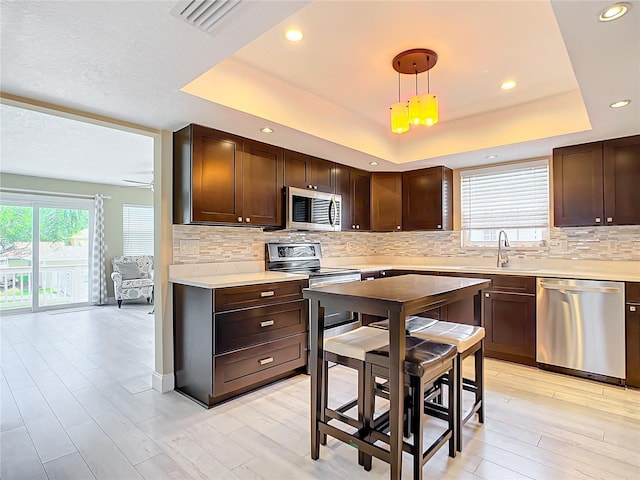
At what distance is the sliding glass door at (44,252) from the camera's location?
603 centimetres

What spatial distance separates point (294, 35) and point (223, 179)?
1306mm

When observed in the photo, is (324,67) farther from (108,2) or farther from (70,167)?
(70,167)

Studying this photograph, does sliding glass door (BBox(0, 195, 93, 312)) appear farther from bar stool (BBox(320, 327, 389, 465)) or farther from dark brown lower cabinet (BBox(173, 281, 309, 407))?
bar stool (BBox(320, 327, 389, 465))

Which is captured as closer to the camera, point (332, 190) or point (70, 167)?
point (332, 190)

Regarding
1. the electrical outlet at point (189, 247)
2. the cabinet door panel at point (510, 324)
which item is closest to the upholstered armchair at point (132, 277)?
the electrical outlet at point (189, 247)

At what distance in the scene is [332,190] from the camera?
4.14m

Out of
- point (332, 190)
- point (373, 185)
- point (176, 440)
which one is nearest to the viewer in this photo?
point (176, 440)

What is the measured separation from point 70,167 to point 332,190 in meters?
4.43

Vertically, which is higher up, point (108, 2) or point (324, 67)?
point (324, 67)

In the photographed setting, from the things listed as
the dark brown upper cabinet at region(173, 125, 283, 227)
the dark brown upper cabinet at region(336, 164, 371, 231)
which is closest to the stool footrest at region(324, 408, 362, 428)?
the dark brown upper cabinet at region(173, 125, 283, 227)

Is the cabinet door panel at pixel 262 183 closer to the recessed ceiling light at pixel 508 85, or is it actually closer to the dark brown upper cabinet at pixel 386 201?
the dark brown upper cabinet at pixel 386 201

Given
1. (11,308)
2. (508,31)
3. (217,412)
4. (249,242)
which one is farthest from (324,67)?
(11,308)

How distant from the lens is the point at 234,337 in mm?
2664

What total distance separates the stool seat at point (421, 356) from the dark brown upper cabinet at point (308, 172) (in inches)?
86.5
